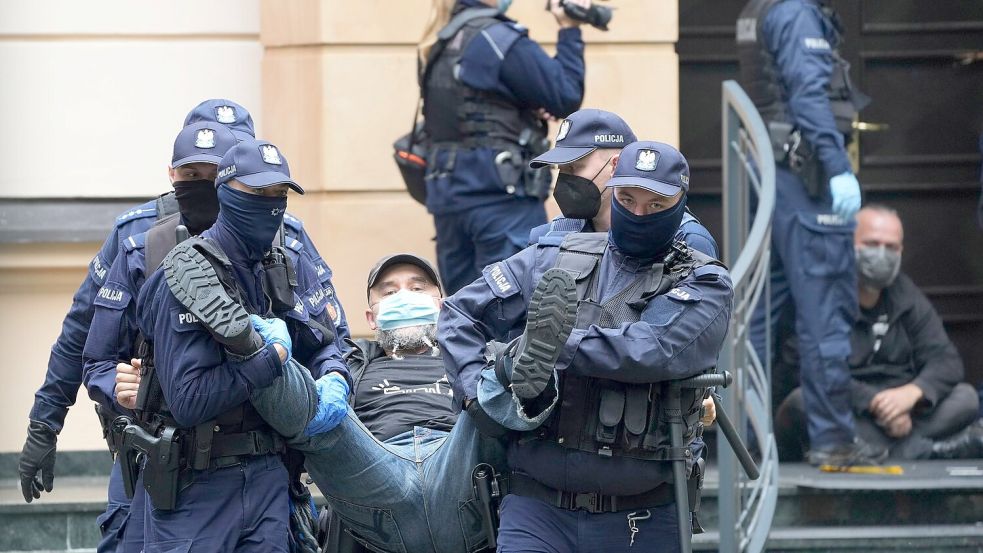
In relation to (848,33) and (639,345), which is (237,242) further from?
(848,33)

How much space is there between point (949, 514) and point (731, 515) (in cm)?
113

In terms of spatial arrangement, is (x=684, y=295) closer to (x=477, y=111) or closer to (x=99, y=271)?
(x=99, y=271)

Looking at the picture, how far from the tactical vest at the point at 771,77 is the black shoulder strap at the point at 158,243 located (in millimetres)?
3035

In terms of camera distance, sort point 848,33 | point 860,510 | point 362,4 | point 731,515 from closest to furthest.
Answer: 1. point 731,515
2. point 860,510
3. point 362,4
4. point 848,33

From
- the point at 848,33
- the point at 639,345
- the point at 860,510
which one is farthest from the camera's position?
the point at 848,33

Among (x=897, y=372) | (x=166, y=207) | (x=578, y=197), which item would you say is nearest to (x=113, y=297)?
(x=166, y=207)

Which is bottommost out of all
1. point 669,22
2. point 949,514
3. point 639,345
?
point 949,514

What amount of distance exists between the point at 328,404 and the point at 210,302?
0.52 meters

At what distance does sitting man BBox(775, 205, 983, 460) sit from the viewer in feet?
22.4

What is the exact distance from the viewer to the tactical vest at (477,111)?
615 cm

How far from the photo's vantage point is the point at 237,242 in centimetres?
428

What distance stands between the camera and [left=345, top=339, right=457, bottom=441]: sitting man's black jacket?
64.4 inches

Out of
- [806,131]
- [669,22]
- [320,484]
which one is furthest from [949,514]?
[320,484]

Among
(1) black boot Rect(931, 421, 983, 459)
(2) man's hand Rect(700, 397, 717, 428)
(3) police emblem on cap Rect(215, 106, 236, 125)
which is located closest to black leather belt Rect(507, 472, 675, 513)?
(2) man's hand Rect(700, 397, 717, 428)
